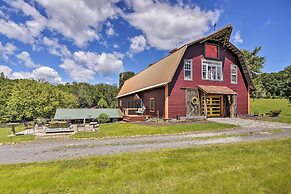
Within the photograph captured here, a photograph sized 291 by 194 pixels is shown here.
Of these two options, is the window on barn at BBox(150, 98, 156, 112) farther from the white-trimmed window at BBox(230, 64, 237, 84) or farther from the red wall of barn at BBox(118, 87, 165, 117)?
the white-trimmed window at BBox(230, 64, 237, 84)

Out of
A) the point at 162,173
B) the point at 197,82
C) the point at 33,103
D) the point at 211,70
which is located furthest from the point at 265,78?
the point at 162,173

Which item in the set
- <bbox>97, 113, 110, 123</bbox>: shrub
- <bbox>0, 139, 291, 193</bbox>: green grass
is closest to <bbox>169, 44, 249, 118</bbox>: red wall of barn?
<bbox>97, 113, 110, 123</bbox>: shrub

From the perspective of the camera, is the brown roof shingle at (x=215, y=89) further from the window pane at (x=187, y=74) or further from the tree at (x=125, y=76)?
the tree at (x=125, y=76)

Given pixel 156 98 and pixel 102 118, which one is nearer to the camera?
pixel 156 98

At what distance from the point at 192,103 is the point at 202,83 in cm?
269

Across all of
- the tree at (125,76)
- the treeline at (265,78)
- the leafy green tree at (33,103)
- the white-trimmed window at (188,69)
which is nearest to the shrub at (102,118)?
the white-trimmed window at (188,69)

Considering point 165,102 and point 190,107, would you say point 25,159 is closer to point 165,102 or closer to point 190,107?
point 165,102

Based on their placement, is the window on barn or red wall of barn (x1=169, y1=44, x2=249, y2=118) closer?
red wall of barn (x1=169, y1=44, x2=249, y2=118)

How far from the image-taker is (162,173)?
17.1ft

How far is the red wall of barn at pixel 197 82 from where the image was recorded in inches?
745

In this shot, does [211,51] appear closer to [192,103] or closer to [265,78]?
[192,103]

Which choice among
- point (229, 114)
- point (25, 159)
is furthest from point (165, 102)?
point (25, 159)

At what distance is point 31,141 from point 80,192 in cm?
853

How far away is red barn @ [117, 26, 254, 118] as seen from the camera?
749 inches
